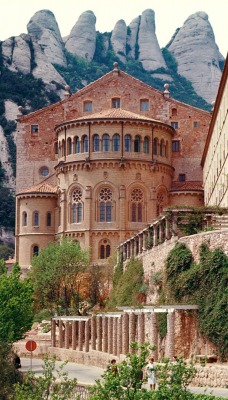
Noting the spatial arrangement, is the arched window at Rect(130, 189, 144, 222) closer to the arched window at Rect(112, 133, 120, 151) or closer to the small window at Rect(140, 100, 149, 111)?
the arched window at Rect(112, 133, 120, 151)

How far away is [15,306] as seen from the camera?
52875 mm

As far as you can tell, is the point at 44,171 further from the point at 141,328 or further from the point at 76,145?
the point at 141,328

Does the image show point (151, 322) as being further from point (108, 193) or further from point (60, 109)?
point (60, 109)

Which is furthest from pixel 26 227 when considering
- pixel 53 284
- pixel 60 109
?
pixel 53 284

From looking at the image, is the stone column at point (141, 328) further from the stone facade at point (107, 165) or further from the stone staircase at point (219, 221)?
the stone facade at point (107, 165)

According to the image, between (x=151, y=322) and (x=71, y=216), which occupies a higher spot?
(x=71, y=216)

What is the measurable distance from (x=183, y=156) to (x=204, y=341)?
53961 mm

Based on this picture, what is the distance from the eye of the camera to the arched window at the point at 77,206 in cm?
8200

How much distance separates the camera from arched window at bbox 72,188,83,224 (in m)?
82.0

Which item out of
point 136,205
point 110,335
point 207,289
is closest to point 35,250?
point 136,205

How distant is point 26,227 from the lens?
86938mm

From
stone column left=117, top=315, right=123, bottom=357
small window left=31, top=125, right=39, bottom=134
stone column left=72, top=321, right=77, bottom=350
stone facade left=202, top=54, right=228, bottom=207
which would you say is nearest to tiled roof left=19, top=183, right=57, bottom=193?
small window left=31, top=125, right=39, bottom=134

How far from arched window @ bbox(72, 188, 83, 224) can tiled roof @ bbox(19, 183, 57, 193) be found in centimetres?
455

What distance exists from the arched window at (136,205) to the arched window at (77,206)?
4.64m
